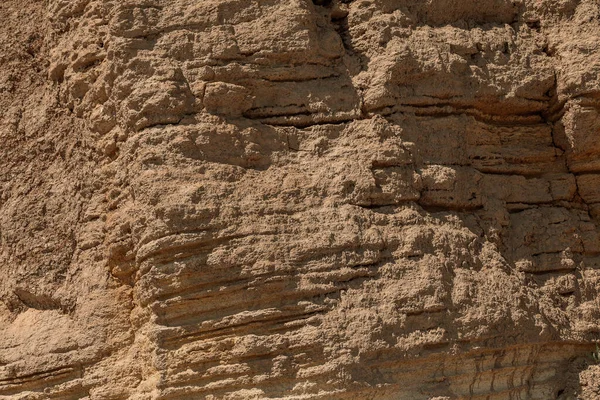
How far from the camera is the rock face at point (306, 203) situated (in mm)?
4320

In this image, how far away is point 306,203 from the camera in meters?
4.51

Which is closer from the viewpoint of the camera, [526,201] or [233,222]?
[233,222]

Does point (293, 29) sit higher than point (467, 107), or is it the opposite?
point (293, 29)

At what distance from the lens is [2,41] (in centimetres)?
567

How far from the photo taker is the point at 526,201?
5.09m

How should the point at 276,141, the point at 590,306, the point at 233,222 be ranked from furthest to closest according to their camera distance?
the point at 590,306
the point at 276,141
the point at 233,222

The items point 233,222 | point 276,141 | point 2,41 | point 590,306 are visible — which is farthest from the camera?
point 2,41

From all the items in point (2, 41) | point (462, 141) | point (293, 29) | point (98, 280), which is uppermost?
point (2, 41)

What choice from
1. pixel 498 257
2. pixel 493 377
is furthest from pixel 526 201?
pixel 493 377

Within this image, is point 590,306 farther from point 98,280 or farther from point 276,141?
point 98,280

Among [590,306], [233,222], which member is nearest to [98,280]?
[233,222]

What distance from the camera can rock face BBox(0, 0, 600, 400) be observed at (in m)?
4.32

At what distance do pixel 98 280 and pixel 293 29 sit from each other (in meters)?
1.71

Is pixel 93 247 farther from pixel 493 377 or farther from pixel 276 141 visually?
pixel 493 377
